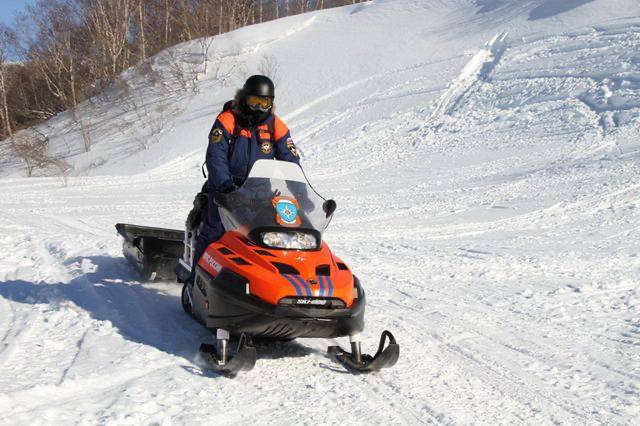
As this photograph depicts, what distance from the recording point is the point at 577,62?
19.4 meters

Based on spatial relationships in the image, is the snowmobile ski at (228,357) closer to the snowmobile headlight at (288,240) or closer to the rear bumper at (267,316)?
the rear bumper at (267,316)

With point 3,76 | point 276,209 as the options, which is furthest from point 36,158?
point 276,209

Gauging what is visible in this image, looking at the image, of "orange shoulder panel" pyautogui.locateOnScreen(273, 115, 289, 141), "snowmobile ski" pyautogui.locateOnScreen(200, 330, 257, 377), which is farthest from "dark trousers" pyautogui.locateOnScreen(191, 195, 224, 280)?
"snowmobile ski" pyautogui.locateOnScreen(200, 330, 257, 377)

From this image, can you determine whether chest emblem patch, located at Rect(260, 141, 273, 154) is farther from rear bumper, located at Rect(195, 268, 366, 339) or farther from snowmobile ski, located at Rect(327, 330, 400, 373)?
snowmobile ski, located at Rect(327, 330, 400, 373)

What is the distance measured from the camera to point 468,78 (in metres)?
21.3

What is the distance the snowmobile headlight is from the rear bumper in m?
0.32

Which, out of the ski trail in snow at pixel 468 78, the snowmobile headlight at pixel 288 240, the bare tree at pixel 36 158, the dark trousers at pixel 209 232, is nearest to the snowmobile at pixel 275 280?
the snowmobile headlight at pixel 288 240

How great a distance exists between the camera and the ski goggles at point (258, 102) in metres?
4.99

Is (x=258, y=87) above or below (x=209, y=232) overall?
above

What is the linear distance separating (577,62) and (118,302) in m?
16.7

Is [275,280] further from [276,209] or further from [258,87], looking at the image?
[258,87]

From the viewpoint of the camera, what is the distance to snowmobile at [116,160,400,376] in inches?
168

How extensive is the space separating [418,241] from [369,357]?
4.72 meters

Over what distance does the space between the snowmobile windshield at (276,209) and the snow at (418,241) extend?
82 centimetres
